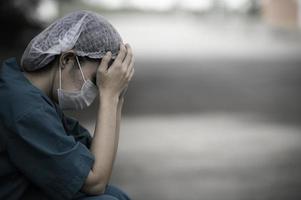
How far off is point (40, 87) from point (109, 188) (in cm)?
60

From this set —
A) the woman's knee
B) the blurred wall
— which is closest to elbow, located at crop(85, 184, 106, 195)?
the woman's knee

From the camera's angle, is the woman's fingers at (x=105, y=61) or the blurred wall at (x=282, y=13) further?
the blurred wall at (x=282, y=13)

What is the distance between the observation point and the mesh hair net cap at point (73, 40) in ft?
11.1

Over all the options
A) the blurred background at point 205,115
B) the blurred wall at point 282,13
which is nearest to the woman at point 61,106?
the blurred background at point 205,115

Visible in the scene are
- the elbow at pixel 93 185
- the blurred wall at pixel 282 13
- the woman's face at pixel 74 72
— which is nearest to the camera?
the elbow at pixel 93 185

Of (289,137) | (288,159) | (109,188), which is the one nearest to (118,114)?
(109,188)

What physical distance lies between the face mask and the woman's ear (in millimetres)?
24

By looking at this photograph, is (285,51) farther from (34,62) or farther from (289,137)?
(34,62)

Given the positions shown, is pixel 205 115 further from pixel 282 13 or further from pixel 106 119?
pixel 282 13

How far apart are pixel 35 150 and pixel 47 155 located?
50 mm

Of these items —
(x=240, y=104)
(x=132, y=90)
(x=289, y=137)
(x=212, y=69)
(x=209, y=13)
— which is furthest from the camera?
(x=209, y=13)

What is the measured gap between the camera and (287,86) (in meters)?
13.2

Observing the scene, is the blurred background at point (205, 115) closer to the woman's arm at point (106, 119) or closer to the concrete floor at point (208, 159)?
the concrete floor at point (208, 159)

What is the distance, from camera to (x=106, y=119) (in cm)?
345
